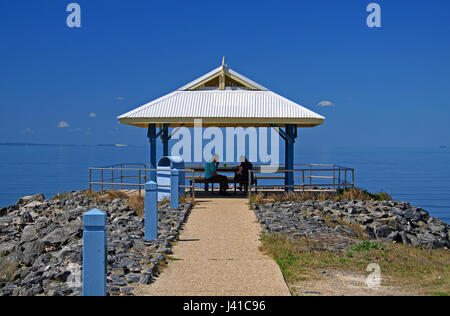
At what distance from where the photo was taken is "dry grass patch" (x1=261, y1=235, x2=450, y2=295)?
327 inches

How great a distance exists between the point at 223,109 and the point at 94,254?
48.6ft

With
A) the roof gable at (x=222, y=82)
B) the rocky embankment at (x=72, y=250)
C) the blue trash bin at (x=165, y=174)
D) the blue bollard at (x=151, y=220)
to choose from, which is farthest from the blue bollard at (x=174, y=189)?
the roof gable at (x=222, y=82)

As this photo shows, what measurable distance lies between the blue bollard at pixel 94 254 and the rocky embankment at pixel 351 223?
5.28m

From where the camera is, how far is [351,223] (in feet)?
48.8

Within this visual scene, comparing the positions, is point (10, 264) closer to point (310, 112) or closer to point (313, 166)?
point (310, 112)

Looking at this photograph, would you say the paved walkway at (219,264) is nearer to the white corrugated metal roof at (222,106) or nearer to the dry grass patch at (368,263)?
the dry grass patch at (368,263)

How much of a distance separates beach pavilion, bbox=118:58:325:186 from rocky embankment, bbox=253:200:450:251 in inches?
165

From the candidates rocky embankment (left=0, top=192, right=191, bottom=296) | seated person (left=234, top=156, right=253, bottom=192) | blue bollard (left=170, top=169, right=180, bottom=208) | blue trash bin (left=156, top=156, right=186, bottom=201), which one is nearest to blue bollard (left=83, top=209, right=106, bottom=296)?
rocky embankment (left=0, top=192, right=191, bottom=296)

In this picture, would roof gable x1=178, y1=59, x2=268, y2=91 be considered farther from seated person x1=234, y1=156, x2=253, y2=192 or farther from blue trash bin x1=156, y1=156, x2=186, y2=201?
blue trash bin x1=156, y1=156, x2=186, y2=201

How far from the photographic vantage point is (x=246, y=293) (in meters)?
7.42

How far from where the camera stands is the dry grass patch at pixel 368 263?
27.3 ft

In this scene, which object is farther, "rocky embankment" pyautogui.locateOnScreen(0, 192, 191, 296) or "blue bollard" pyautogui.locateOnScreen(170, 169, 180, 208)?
"blue bollard" pyautogui.locateOnScreen(170, 169, 180, 208)

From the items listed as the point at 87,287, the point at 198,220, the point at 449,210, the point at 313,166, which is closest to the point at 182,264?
the point at 87,287

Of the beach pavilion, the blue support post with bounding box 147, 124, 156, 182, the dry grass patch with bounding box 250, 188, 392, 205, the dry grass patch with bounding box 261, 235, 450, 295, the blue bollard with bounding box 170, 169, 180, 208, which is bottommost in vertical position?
the dry grass patch with bounding box 261, 235, 450, 295
